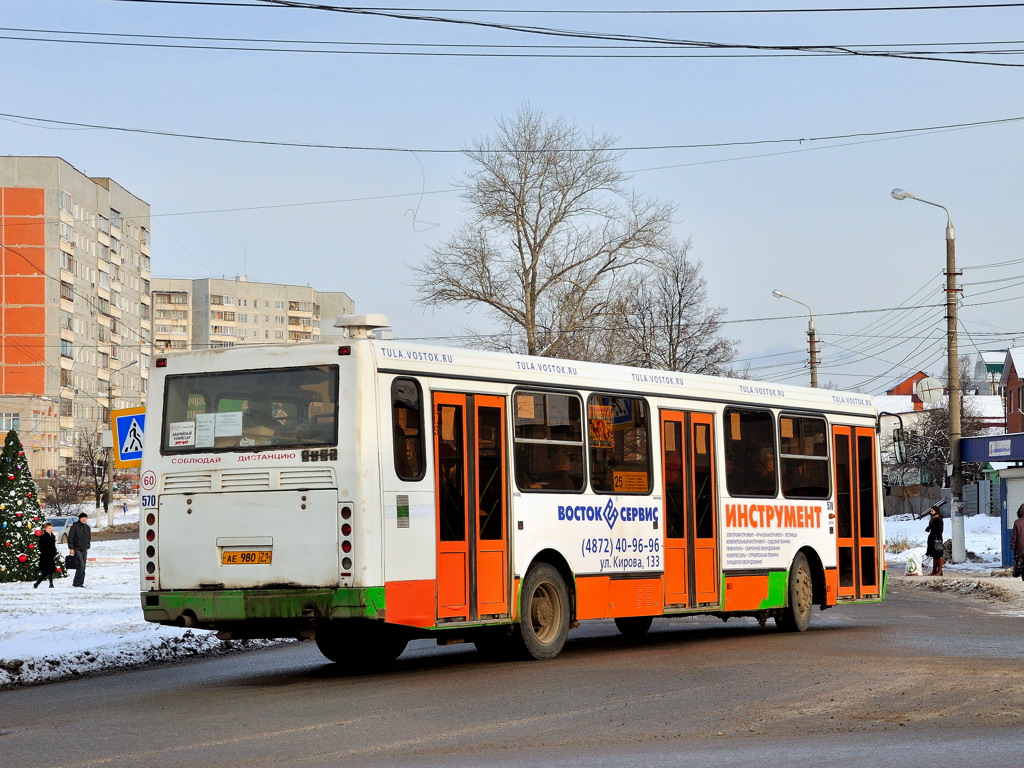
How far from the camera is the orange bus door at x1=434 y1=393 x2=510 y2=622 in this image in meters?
13.6

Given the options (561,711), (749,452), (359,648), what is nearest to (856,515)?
(749,452)

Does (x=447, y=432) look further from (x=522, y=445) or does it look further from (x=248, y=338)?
(x=248, y=338)

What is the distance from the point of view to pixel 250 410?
13.4 meters

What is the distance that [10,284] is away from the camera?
11144 cm

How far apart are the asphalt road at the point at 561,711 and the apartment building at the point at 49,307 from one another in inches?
3825

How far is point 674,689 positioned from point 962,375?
126104 millimetres

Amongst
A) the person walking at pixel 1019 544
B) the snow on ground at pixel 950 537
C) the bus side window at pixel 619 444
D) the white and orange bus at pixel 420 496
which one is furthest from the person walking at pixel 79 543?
the snow on ground at pixel 950 537

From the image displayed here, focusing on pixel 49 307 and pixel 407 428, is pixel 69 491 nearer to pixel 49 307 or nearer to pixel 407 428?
pixel 49 307

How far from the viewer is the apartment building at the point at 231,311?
179 meters

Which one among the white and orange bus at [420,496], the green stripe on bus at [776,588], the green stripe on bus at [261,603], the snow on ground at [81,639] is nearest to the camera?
the green stripe on bus at [261,603]

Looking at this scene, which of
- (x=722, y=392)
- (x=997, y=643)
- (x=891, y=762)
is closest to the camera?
(x=891, y=762)

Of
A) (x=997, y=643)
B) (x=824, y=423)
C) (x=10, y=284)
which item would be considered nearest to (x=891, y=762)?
(x=997, y=643)

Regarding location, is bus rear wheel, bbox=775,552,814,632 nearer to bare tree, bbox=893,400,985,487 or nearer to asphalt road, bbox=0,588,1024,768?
asphalt road, bbox=0,588,1024,768

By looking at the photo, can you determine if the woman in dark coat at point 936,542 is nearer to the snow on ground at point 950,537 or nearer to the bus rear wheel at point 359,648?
the snow on ground at point 950,537
